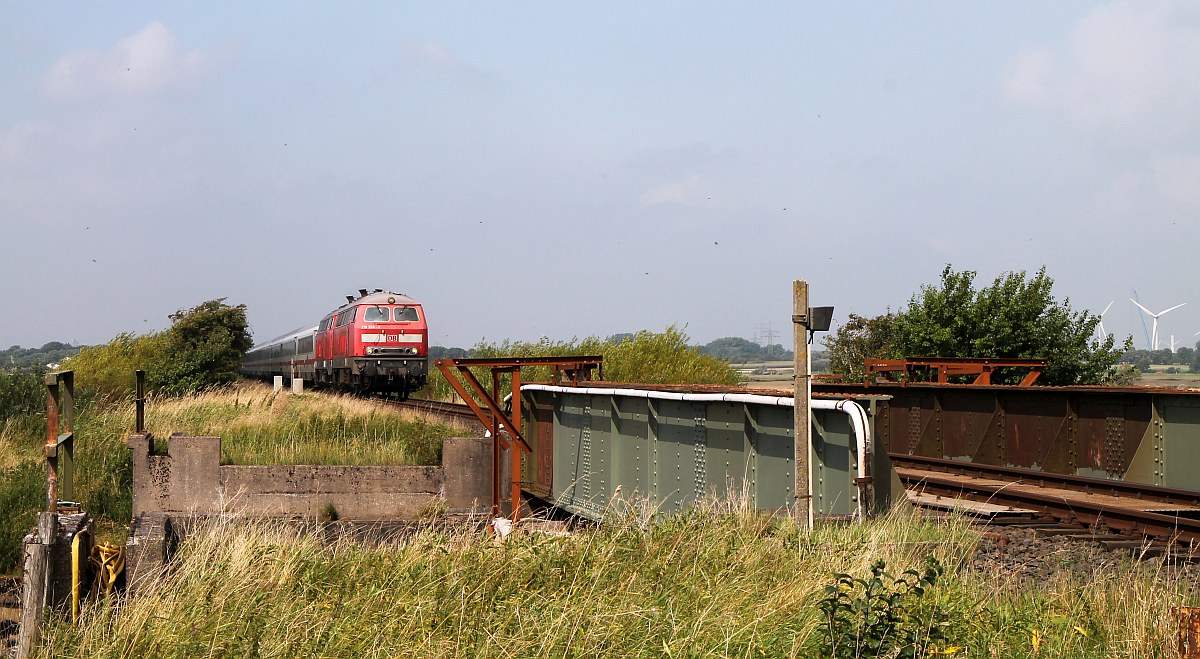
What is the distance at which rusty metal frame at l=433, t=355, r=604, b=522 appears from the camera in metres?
18.1

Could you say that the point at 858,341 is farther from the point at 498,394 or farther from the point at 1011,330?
the point at 498,394

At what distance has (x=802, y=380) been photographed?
32.4ft

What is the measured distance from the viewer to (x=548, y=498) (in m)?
19.2

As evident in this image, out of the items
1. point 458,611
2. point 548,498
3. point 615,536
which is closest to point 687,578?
point 615,536

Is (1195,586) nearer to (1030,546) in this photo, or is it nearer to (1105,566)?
(1105,566)

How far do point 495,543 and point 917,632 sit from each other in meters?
3.63

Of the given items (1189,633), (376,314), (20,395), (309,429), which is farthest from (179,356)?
(1189,633)

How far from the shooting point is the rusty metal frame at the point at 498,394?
714 inches

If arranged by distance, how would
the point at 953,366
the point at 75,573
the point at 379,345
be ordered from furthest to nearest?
the point at 379,345 < the point at 953,366 < the point at 75,573

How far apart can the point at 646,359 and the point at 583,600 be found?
113 feet

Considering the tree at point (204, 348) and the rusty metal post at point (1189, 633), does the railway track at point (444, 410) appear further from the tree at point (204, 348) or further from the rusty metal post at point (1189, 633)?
the rusty metal post at point (1189, 633)

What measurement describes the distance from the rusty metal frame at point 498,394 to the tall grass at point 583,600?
30.0 feet

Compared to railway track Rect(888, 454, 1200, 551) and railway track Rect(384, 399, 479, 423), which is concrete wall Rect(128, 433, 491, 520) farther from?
railway track Rect(888, 454, 1200, 551)

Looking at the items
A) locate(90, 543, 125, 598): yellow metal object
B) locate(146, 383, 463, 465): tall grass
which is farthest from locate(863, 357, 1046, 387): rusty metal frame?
locate(90, 543, 125, 598): yellow metal object
